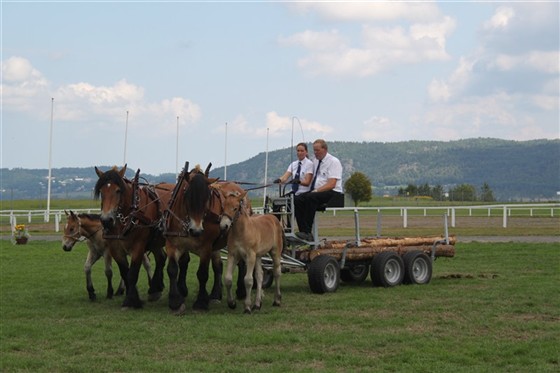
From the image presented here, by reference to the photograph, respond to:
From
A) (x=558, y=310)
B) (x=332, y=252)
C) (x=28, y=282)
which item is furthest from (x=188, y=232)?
(x=28, y=282)

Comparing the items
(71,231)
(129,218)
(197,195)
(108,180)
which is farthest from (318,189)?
(71,231)

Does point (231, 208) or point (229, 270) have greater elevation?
point (231, 208)

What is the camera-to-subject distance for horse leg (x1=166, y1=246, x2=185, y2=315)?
13.1 m

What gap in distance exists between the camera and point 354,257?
53.3ft

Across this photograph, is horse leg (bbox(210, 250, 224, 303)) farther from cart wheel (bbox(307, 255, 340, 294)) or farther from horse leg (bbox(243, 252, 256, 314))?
cart wheel (bbox(307, 255, 340, 294))

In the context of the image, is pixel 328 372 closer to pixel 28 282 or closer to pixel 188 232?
pixel 188 232

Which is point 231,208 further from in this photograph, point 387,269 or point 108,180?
point 387,269

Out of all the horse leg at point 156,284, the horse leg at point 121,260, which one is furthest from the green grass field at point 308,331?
the horse leg at point 121,260

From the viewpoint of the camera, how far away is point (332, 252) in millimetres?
15797

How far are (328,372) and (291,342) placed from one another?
1.84 metres

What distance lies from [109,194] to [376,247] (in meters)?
6.04

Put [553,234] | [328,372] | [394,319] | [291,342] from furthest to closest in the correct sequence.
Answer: [553,234] < [394,319] < [291,342] < [328,372]

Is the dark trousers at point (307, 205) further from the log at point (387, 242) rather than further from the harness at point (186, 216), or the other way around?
the harness at point (186, 216)

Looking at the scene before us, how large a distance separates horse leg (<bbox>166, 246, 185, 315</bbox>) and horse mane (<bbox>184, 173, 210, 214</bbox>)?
1075mm
